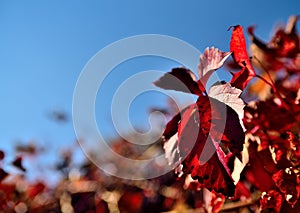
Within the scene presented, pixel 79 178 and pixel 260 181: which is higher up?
pixel 260 181

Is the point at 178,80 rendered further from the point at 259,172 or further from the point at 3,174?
the point at 3,174

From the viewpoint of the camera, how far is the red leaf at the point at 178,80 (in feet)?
2.18

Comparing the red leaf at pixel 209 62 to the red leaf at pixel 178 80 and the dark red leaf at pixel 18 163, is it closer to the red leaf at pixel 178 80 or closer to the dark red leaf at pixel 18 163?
the red leaf at pixel 178 80

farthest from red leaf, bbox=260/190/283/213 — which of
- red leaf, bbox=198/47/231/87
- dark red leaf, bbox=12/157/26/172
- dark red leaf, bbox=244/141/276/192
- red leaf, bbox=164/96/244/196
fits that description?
dark red leaf, bbox=12/157/26/172

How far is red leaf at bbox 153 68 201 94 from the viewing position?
2.18 feet

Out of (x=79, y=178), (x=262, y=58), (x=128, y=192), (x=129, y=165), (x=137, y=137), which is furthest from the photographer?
(x=137, y=137)

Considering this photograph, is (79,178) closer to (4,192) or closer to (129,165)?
(129,165)

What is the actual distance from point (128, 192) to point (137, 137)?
80cm

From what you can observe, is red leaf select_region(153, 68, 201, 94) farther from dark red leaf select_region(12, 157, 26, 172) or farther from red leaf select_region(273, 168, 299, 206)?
dark red leaf select_region(12, 157, 26, 172)

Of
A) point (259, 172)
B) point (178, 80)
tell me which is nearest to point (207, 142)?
point (178, 80)

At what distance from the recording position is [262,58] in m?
1.11

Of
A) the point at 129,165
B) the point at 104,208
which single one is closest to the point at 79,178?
the point at 129,165

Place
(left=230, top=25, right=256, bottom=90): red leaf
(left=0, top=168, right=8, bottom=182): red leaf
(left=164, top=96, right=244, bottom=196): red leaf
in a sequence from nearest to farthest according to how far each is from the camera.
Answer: (left=164, top=96, right=244, bottom=196): red leaf
(left=230, top=25, right=256, bottom=90): red leaf
(left=0, top=168, right=8, bottom=182): red leaf

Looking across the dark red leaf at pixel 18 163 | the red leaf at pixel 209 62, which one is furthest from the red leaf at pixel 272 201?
the dark red leaf at pixel 18 163
